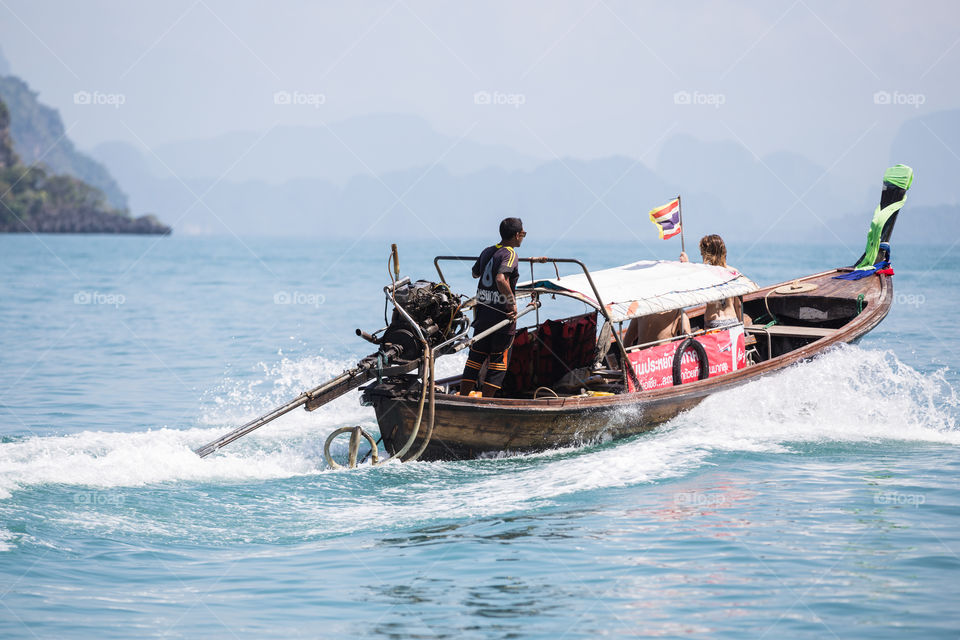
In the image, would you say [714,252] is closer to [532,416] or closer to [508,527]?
[532,416]

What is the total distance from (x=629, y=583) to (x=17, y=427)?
8.74 meters

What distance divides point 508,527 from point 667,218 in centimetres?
578

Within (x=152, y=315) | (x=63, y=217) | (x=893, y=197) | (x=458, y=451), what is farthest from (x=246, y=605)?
(x=63, y=217)

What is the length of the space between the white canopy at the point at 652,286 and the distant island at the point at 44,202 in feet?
444

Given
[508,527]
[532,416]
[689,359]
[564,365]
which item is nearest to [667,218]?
[689,359]

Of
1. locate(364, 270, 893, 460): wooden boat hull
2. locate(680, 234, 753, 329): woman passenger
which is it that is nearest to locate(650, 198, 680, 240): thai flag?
locate(680, 234, 753, 329): woman passenger

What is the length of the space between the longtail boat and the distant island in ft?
442

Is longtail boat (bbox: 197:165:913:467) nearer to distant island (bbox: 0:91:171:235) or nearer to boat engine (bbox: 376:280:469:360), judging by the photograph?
boat engine (bbox: 376:280:469:360)

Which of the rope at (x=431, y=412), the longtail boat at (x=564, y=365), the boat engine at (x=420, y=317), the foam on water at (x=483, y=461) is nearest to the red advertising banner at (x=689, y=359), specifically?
the longtail boat at (x=564, y=365)

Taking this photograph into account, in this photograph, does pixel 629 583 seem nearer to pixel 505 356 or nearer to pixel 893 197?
pixel 505 356

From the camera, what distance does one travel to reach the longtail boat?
9.20 m

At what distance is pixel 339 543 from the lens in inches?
298

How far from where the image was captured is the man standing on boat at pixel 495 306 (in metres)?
→ 9.66

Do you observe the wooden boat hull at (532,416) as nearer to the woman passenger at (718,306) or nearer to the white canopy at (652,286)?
the woman passenger at (718,306)
